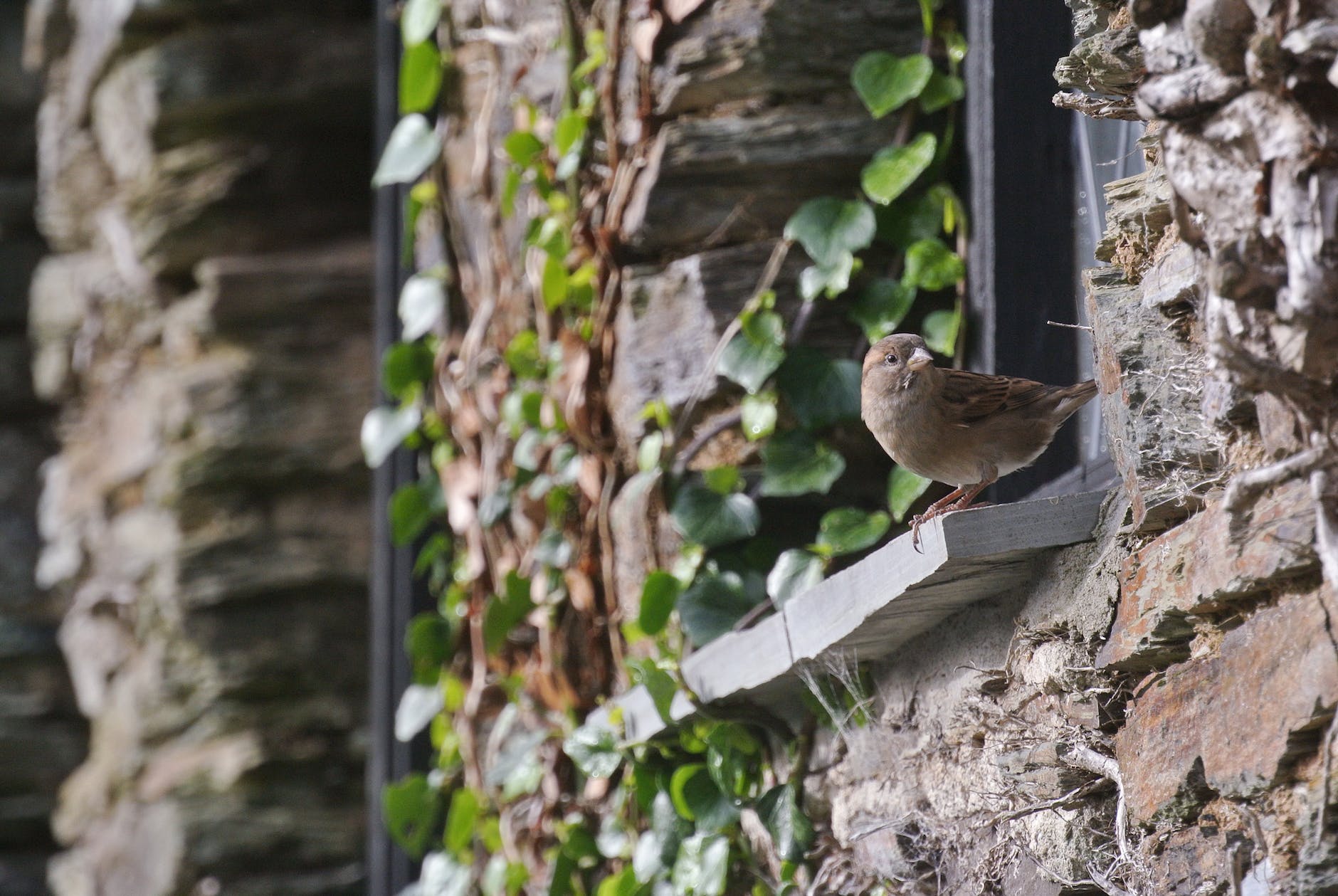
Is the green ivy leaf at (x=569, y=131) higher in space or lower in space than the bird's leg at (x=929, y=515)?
higher

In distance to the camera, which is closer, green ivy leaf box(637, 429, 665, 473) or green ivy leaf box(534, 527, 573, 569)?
green ivy leaf box(637, 429, 665, 473)

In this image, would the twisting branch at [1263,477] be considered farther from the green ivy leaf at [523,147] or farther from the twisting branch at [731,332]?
the green ivy leaf at [523,147]

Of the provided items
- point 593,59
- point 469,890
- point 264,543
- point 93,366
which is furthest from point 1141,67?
point 93,366

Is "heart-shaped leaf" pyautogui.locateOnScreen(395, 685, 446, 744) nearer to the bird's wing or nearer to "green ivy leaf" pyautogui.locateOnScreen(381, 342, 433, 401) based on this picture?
"green ivy leaf" pyautogui.locateOnScreen(381, 342, 433, 401)

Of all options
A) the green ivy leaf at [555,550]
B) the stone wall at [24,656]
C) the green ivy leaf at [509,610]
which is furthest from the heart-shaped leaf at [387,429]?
the stone wall at [24,656]

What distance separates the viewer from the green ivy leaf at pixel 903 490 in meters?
2.17

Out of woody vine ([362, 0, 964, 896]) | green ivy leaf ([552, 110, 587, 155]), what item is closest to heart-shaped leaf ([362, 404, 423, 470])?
woody vine ([362, 0, 964, 896])

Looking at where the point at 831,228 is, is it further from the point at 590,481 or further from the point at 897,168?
the point at 590,481

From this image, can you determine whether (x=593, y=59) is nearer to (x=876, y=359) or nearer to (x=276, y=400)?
(x=876, y=359)

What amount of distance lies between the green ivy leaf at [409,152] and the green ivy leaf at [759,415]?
55.6 inches

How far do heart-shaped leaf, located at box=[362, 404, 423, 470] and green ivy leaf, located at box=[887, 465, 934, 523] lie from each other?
1724mm

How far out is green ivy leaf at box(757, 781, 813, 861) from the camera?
2.14 meters

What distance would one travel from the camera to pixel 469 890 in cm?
331

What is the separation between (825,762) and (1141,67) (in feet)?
3.90
